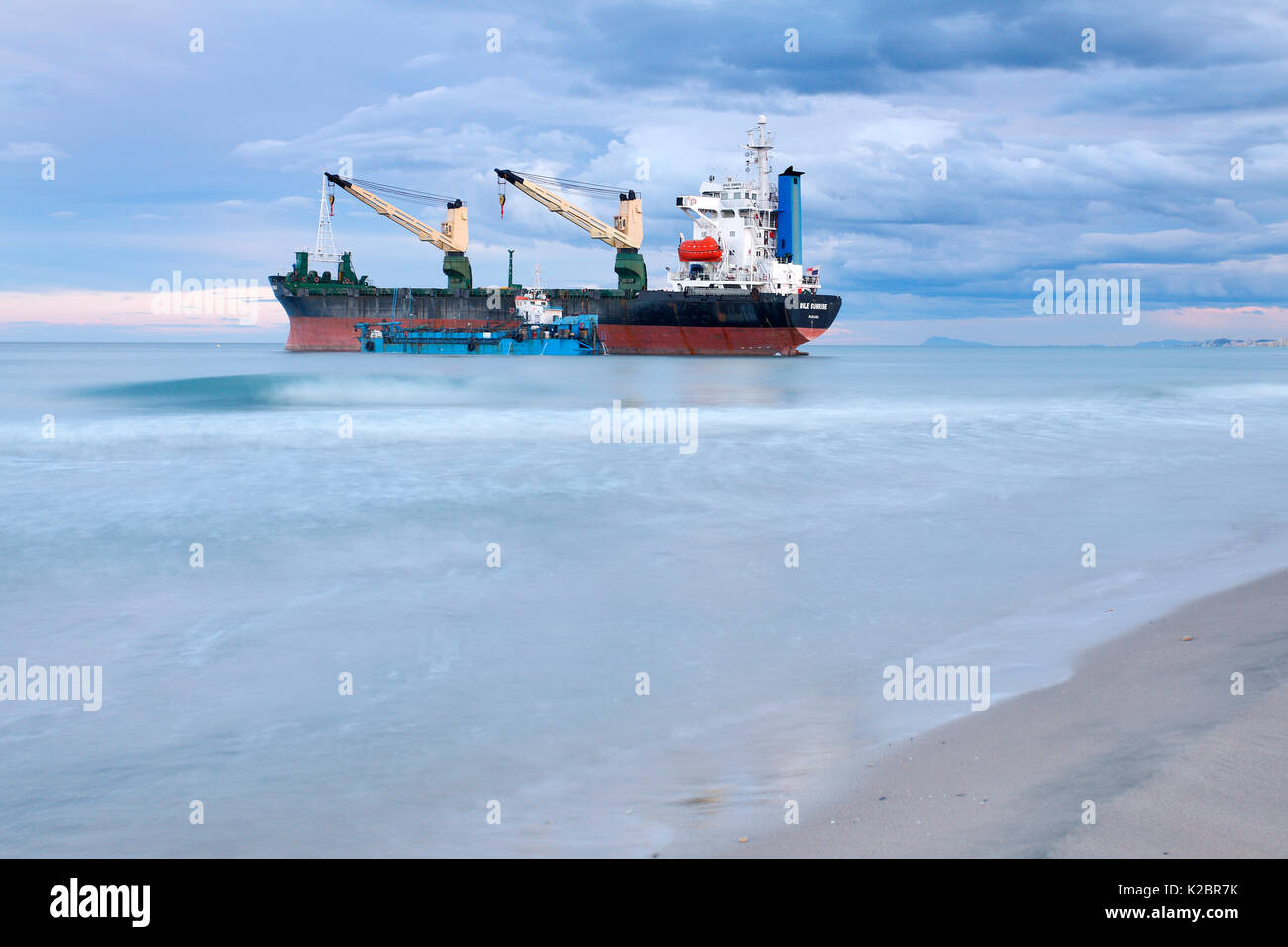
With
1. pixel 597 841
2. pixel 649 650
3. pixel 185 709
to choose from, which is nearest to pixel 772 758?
pixel 597 841

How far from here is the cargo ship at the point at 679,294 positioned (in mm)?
68125

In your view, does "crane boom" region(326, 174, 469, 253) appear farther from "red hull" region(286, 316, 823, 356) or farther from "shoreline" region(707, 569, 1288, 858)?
"shoreline" region(707, 569, 1288, 858)

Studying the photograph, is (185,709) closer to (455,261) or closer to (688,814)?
(688,814)

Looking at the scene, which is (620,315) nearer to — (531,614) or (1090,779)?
(531,614)

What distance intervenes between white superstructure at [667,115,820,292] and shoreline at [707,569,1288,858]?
2515 inches

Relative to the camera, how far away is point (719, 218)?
69.4m

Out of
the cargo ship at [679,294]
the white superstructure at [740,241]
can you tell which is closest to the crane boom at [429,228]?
the cargo ship at [679,294]

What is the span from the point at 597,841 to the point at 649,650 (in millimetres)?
3272

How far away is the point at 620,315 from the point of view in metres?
72.5

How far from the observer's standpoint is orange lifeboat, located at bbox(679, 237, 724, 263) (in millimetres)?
67625

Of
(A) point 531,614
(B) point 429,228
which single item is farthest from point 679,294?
(A) point 531,614

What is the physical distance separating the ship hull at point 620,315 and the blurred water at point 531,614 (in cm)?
4557

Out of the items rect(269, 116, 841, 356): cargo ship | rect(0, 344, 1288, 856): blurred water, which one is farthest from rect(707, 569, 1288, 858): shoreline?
rect(269, 116, 841, 356): cargo ship

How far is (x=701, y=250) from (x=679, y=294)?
355cm
